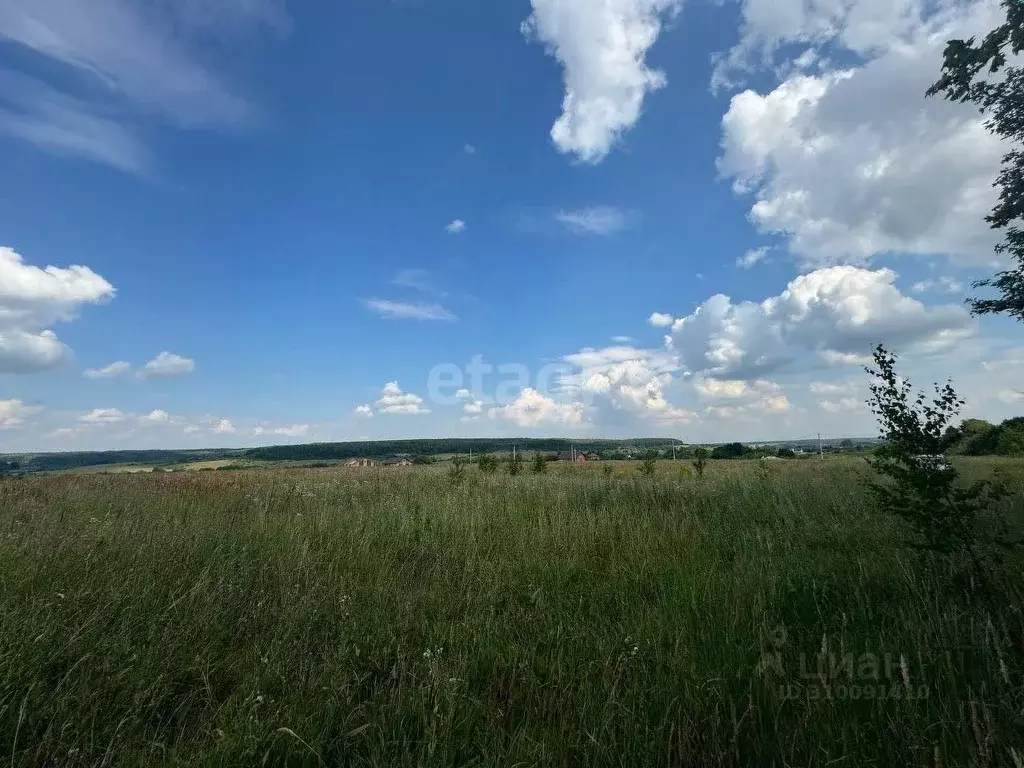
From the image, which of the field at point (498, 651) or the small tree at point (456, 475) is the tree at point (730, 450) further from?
the field at point (498, 651)

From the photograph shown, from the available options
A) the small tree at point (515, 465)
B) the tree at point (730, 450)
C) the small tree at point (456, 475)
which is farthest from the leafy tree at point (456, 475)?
the tree at point (730, 450)

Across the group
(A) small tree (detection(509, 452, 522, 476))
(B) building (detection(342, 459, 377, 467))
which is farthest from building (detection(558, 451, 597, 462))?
(A) small tree (detection(509, 452, 522, 476))

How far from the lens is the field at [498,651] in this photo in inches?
89.0

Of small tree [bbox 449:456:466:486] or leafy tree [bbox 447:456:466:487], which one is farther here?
small tree [bbox 449:456:466:486]

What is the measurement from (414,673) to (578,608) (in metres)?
1.55

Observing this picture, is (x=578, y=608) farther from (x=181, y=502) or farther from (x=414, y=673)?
(x=181, y=502)

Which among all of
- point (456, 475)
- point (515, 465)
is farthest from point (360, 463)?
point (456, 475)

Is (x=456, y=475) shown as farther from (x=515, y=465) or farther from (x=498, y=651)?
(x=498, y=651)

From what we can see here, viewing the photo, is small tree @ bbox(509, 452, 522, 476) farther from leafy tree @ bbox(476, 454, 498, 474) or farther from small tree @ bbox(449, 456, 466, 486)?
small tree @ bbox(449, 456, 466, 486)

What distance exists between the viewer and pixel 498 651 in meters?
3.23

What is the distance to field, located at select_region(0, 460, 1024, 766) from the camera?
226cm

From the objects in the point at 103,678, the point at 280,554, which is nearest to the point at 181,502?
the point at 280,554

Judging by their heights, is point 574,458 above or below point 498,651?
above

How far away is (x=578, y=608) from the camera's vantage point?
3.97m
